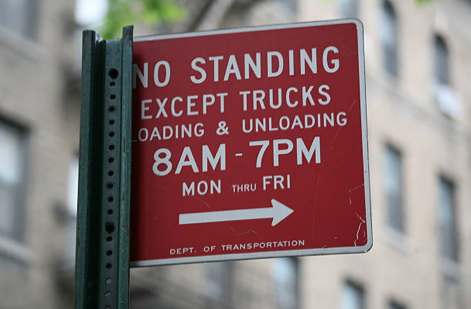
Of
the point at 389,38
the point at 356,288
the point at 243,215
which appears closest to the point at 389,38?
the point at 389,38

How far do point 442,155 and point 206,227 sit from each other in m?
28.5

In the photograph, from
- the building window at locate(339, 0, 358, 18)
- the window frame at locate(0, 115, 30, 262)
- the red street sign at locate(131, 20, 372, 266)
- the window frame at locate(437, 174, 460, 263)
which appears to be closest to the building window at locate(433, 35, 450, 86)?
the window frame at locate(437, 174, 460, 263)

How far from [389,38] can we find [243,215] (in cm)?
2805

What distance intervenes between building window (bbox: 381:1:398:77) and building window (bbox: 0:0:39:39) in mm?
11619

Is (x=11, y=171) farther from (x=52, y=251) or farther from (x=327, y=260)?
(x=327, y=260)

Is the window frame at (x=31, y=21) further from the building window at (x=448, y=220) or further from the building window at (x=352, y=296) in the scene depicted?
the building window at (x=448, y=220)

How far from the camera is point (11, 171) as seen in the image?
2186cm

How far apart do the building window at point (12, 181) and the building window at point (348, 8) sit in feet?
36.6

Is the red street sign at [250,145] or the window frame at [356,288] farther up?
the window frame at [356,288]

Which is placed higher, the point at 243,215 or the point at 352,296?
the point at 352,296

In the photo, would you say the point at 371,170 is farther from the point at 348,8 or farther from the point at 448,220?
the point at 448,220

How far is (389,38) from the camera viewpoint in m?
33.1

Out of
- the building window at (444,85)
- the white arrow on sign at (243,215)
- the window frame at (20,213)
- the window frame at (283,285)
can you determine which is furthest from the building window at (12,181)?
the white arrow on sign at (243,215)

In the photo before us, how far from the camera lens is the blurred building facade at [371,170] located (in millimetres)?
22109
